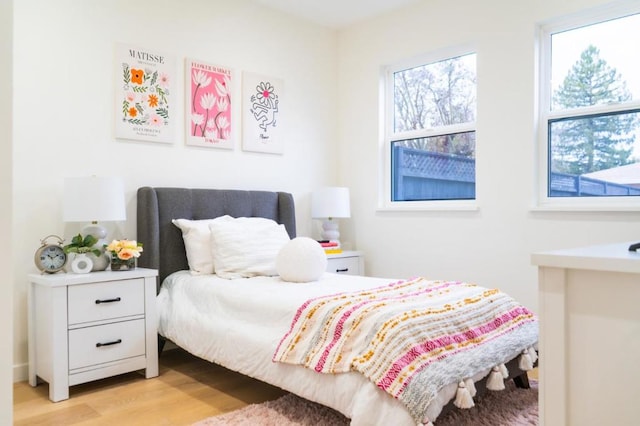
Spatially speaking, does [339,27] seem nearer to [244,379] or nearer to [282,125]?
[282,125]

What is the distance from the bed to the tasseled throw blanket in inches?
1.0

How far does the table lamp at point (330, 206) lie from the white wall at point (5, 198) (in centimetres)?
300

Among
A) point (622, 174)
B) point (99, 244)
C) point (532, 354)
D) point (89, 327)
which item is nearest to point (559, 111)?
point (622, 174)

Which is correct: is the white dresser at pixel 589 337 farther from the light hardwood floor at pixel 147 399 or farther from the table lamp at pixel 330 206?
the table lamp at pixel 330 206

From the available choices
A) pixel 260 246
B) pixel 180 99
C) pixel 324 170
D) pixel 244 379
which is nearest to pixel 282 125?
pixel 324 170

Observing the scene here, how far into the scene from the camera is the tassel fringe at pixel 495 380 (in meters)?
1.99

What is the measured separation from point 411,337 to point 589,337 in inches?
34.4

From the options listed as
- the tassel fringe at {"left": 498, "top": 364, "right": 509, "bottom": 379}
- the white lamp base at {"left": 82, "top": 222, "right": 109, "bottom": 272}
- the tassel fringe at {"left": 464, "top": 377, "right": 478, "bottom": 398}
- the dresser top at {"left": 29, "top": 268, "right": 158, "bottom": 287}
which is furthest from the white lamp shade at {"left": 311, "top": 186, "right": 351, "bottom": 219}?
the tassel fringe at {"left": 464, "top": 377, "right": 478, "bottom": 398}

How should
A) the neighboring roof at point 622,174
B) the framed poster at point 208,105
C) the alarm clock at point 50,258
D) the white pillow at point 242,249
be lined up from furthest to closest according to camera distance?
the framed poster at point 208,105
the white pillow at point 242,249
the neighboring roof at point 622,174
the alarm clock at point 50,258

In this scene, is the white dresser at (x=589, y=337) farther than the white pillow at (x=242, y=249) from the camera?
No

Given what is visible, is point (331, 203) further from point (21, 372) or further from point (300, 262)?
point (21, 372)

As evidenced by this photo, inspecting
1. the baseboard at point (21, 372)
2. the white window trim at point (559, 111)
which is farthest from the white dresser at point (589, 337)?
the baseboard at point (21, 372)

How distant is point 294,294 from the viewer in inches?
93.6

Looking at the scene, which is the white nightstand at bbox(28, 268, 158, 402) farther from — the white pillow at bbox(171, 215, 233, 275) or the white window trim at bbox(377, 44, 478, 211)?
the white window trim at bbox(377, 44, 478, 211)
